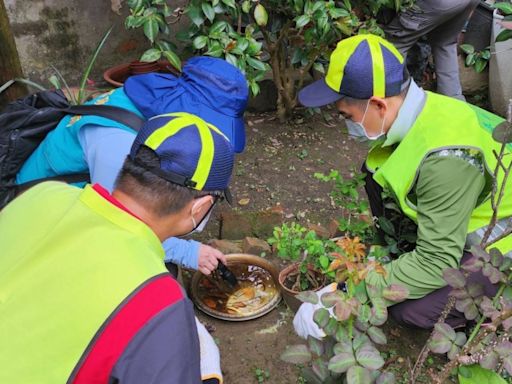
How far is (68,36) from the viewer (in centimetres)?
408

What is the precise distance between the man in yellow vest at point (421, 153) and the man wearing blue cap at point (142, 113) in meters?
0.35

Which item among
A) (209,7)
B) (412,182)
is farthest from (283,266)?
(209,7)

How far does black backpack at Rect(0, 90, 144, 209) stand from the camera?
208 cm

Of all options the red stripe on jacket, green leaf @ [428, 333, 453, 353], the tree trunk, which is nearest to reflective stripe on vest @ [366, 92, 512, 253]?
green leaf @ [428, 333, 453, 353]

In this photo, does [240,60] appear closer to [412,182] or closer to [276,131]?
[276,131]

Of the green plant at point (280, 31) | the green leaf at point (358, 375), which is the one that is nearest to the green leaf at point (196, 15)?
the green plant at point (280, 31)

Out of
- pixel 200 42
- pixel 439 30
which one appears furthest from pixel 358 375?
pixel 439 30

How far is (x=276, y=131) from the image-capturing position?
415 cm

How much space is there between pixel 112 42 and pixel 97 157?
2601 mm

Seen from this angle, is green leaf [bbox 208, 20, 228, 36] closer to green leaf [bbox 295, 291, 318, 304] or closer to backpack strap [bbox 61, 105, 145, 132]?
backpack strap [bbox 61, 105, 145, 132]

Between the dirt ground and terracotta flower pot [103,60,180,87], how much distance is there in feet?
2.64

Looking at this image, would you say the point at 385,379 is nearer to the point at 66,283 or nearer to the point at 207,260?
the point at 66,283

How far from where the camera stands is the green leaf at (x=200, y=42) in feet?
10.1

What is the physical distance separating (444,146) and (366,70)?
0.39 metres
